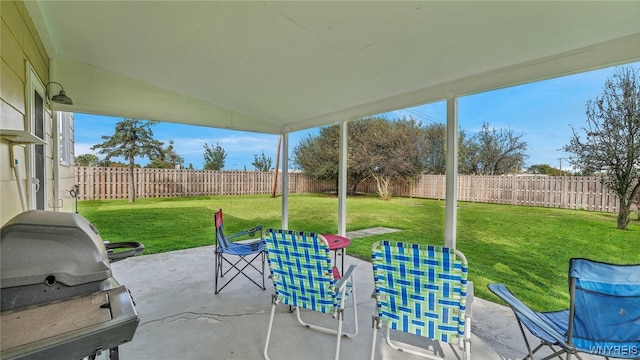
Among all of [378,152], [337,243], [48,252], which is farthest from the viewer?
[378,152]

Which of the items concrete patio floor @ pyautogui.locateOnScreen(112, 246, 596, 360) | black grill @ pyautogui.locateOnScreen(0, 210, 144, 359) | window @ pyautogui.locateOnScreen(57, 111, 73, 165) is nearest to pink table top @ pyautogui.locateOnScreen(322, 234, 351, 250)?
concrete patio floor @ pyautogui.locateOnScreen(112, 246, 596, 360)

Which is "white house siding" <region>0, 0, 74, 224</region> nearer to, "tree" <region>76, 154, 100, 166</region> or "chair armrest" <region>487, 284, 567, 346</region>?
"chair armrest" <region>487, 284, 567, 346</region>

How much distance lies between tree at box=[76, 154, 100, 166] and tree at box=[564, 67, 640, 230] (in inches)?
305

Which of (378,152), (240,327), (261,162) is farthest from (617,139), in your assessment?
(261,162)

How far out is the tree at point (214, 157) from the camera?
6668mm

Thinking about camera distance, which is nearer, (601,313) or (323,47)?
(601,313)

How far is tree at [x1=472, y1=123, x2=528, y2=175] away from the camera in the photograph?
310cm

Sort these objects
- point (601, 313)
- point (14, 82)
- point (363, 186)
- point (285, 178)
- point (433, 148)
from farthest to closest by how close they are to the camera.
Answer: point (285, 178) < point (363, 186) < point (433, 148) < point (14, 82) < point (601, 313)

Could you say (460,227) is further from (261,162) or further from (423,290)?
(261,162)

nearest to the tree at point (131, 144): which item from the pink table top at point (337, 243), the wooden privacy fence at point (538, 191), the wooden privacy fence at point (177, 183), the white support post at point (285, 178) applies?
the wooden privacy fence at point (177, 183)

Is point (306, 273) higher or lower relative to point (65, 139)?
lower

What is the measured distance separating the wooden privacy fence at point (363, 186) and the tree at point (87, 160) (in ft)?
0.35

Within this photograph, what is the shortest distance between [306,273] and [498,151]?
9.29 feet

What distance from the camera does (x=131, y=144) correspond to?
6121 millimetres
